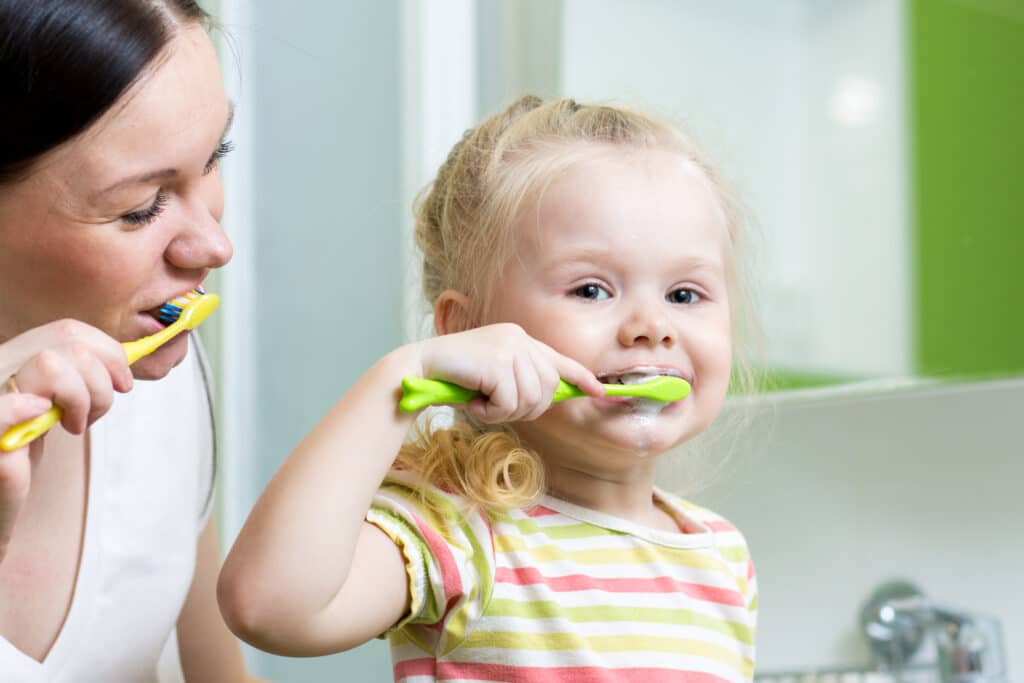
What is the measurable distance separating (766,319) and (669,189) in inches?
20.7

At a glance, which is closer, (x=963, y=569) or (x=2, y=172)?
(x=2, y=172)

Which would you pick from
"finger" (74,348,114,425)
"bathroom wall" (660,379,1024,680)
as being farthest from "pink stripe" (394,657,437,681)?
"bathroom wall" (660,379,1024,680)

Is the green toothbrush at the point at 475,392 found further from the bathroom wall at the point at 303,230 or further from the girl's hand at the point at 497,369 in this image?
the bathroom wall at the point at 303,230

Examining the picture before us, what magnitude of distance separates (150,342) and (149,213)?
0.07 metres

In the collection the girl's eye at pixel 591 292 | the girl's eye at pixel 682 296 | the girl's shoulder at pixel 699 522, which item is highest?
the girl's eye at pixel 591 292

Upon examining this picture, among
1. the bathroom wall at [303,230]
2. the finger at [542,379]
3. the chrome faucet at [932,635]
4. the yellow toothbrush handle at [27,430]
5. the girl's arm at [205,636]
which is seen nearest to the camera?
the yellow toothbrush handle at [27,430]

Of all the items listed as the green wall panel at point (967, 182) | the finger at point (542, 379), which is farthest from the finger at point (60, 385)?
the green wall panel at point (967, 182)

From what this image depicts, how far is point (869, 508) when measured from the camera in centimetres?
143

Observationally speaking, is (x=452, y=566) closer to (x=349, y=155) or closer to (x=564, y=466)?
(x=564, y=466)

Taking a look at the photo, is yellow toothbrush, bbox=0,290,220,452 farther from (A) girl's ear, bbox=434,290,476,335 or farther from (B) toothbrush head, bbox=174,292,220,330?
(A) girl's ear, bbox=434,290,476,335

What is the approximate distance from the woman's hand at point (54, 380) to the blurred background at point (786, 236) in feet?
1.60

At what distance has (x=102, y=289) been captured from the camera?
0.66 m

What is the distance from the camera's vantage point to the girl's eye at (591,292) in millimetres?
721

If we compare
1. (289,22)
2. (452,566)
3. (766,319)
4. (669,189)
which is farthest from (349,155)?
(452,566)
